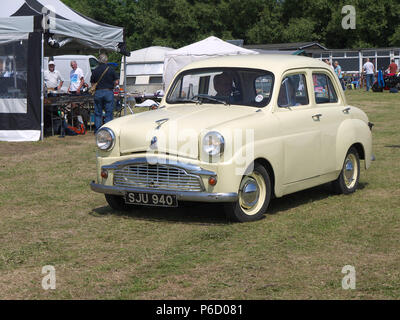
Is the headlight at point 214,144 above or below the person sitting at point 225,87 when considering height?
below

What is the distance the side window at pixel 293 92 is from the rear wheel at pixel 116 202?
2.02 metres

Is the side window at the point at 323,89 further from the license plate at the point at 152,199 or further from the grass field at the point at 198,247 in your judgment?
the license plate at the point at 152,199

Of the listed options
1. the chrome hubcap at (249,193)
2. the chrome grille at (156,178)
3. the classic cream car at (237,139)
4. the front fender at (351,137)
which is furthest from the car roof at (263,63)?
the chrome grille at (156,178)

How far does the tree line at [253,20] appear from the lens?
61031 millimetres

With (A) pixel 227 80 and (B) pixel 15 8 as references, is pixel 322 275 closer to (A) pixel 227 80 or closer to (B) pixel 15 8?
(A) pixel 227 80

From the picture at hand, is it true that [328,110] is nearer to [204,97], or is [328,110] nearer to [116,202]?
[204,97]

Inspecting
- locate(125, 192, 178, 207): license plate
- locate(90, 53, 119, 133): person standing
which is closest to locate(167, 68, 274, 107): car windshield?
locate(125, 192, 178, 207): license plate

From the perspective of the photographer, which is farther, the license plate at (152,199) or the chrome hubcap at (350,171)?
the chrome hubcap at (350,171)

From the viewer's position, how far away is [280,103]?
7902 mm

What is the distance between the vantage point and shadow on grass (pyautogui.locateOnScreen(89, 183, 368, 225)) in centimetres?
759

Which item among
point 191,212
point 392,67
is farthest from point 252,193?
point 392,67

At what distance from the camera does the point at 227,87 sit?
8133mm

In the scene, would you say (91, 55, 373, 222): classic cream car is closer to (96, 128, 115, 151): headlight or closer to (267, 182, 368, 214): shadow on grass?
(96, 128, 115, 151): headlight
